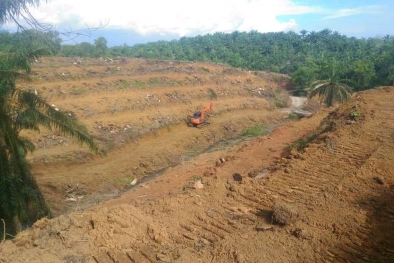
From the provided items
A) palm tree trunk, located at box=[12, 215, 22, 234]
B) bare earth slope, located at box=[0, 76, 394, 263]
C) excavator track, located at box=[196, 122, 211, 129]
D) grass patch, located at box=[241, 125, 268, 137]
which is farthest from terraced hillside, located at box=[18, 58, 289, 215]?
bare earth slope, located at box=[0, 76, 394, 263]

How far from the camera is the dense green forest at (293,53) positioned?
40.2 meters

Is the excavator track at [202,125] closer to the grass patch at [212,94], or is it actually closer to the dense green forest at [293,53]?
the grass patch at [212,94]

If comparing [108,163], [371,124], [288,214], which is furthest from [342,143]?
[108,163]

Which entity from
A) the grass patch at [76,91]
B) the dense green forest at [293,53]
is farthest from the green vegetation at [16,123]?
the dense green forest at [293,53]

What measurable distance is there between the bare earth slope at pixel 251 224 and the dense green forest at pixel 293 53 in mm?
30708

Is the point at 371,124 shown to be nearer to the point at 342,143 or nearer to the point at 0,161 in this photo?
the point at 342,143

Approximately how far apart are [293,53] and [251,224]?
61.5 meters

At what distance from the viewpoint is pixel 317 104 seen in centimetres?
3703

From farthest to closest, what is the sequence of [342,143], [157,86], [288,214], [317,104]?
[317,104] → [157,86] → [342,143] → [288,214]

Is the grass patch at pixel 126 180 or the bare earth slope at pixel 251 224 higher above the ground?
the bare earth slope at pixel 251 224

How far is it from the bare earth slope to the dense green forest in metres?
30.7

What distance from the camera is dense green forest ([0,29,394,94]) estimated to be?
40.2 metres

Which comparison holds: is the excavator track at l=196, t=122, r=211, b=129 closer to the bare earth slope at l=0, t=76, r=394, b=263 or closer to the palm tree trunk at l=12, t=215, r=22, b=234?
the bare earth slope at l=0, t=76, r=394, b=263

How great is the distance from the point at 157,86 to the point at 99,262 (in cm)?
2538
